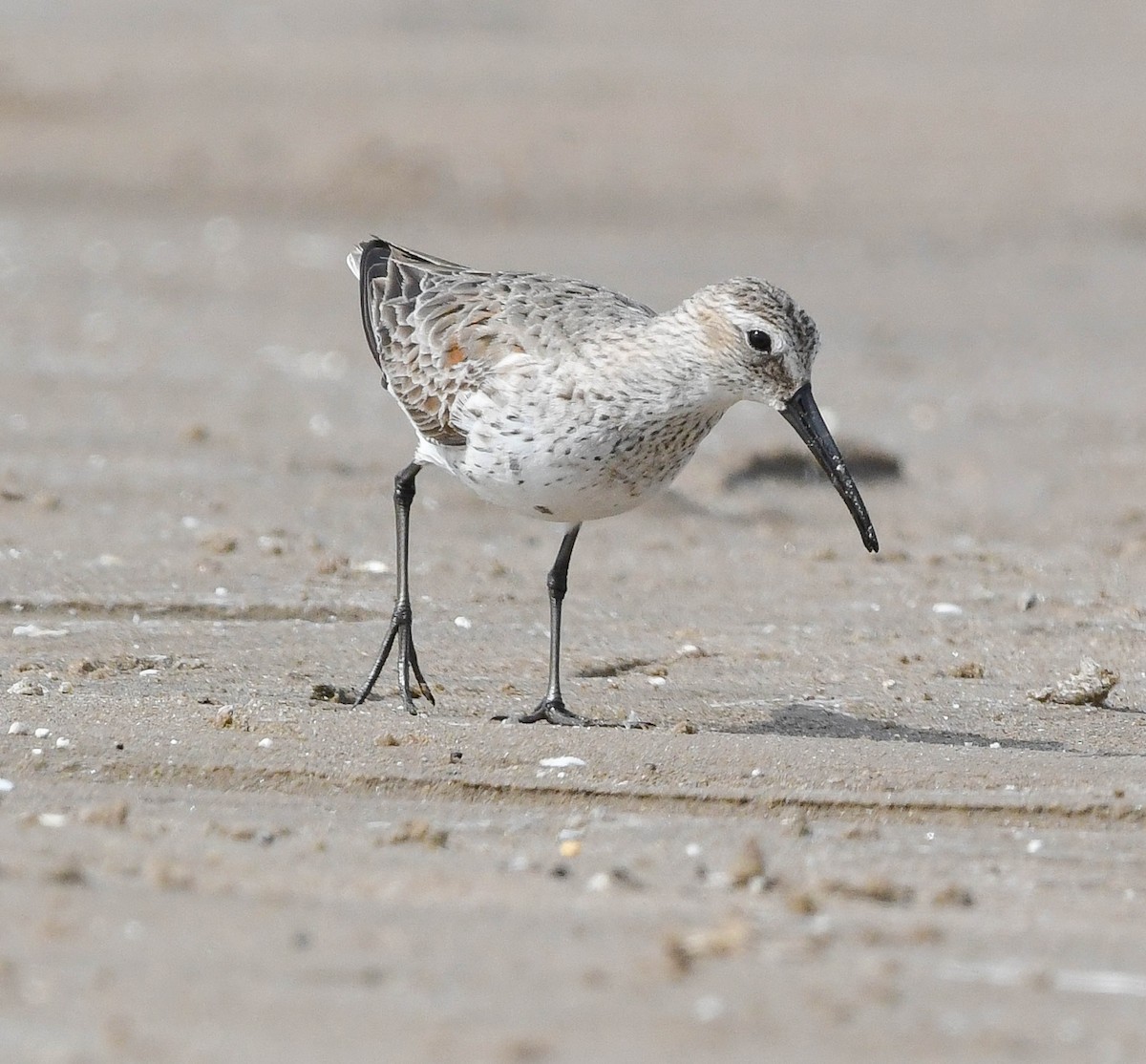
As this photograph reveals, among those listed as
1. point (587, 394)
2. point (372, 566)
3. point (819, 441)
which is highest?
point (587, 394)

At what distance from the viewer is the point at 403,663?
712 centimetres

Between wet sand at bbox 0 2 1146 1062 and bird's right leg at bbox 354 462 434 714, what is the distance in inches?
6.5

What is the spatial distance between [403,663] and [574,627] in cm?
127

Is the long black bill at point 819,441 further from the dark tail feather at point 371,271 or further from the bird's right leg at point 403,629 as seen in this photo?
the dark tail feather at point 371,271

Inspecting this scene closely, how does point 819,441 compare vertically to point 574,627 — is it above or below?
above

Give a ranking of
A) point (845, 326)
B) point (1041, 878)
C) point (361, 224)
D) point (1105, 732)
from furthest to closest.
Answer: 1. point (361, 224)
2. point (845, 326)
3. point (1105, 732)
4. point (1041, 878)

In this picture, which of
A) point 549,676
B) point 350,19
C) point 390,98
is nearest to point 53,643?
point 549,676

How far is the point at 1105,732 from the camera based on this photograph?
686cm

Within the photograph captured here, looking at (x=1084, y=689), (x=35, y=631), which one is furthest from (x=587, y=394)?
(x=35, y=631)

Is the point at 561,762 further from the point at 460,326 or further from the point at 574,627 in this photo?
the point at 574,627

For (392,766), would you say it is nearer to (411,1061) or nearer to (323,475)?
(411,1061)

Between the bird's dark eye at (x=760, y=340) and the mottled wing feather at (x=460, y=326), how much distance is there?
0.56 m

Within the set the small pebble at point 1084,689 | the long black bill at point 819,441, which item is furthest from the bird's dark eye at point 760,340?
the small pebble at point 1084,689

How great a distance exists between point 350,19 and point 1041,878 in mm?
25723
